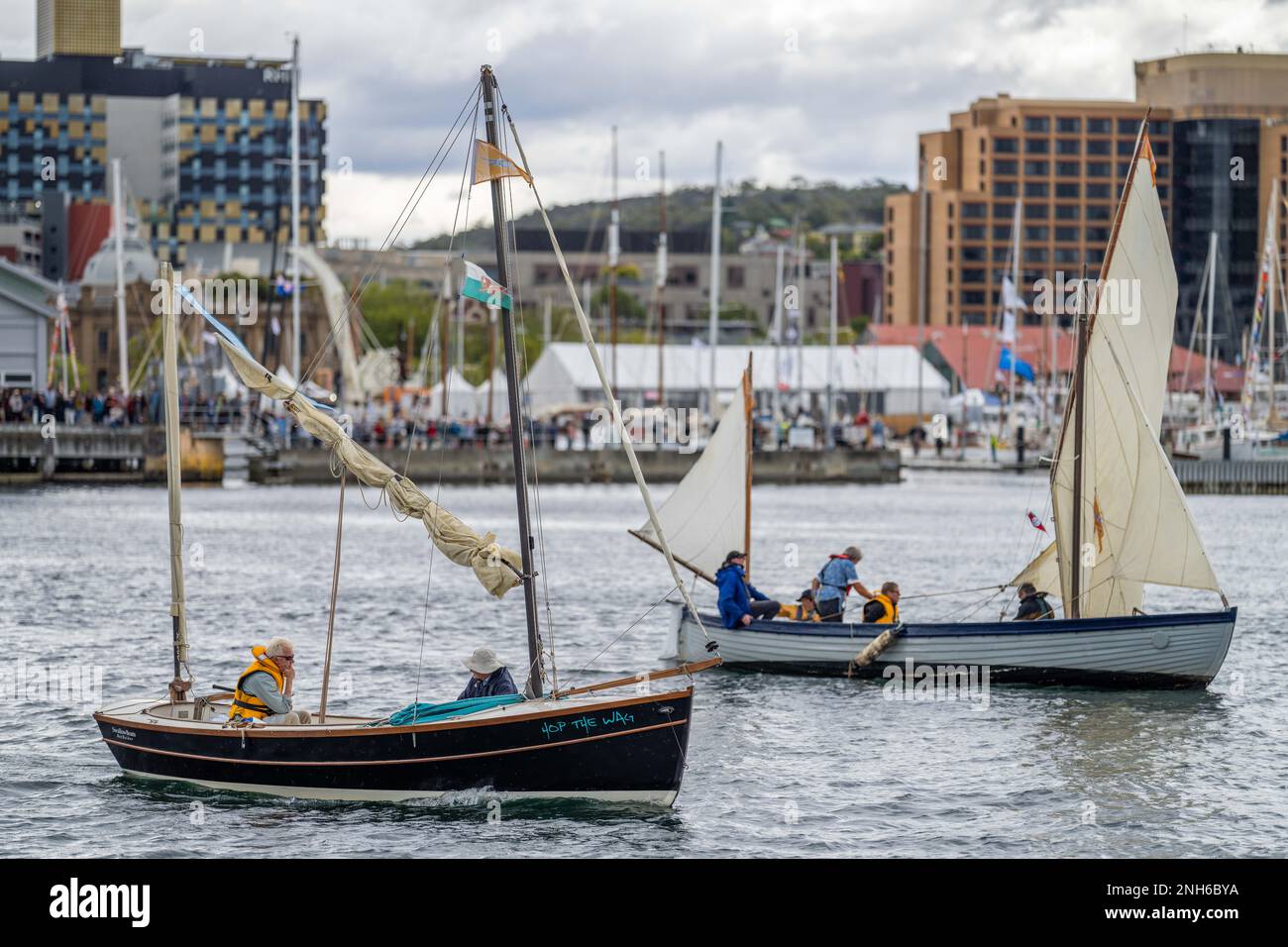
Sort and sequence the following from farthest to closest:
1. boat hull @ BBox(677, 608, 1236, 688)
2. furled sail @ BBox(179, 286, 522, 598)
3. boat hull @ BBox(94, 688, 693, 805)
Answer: boat hull @ BBox(677, 608, 1236, 688) < furled sail @ BBox(179, 286, 522, 598) < boat hull @ BBox(94, 688, 693, 805)

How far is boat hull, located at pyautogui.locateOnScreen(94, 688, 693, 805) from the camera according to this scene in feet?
77.8

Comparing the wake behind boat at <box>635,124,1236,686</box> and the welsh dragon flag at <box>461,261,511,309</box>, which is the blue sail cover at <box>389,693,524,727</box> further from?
the wake behind boat at <box>635,124,1236,686</box>

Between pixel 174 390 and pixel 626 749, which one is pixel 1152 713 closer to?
pixel 626 749

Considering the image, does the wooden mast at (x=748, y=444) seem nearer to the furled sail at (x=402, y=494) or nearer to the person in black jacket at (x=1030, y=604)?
the person in black jacket at (x=1030, y=604)

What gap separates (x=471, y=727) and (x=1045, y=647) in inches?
572

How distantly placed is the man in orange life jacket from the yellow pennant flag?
13.1 meters

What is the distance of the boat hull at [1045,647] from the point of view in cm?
3444

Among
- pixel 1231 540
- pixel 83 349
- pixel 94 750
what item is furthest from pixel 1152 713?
pixel 83 349

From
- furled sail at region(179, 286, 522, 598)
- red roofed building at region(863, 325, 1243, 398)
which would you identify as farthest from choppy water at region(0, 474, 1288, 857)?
red roofed building at region(863, 325, 1243, 398)

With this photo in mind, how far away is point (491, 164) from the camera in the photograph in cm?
2483
